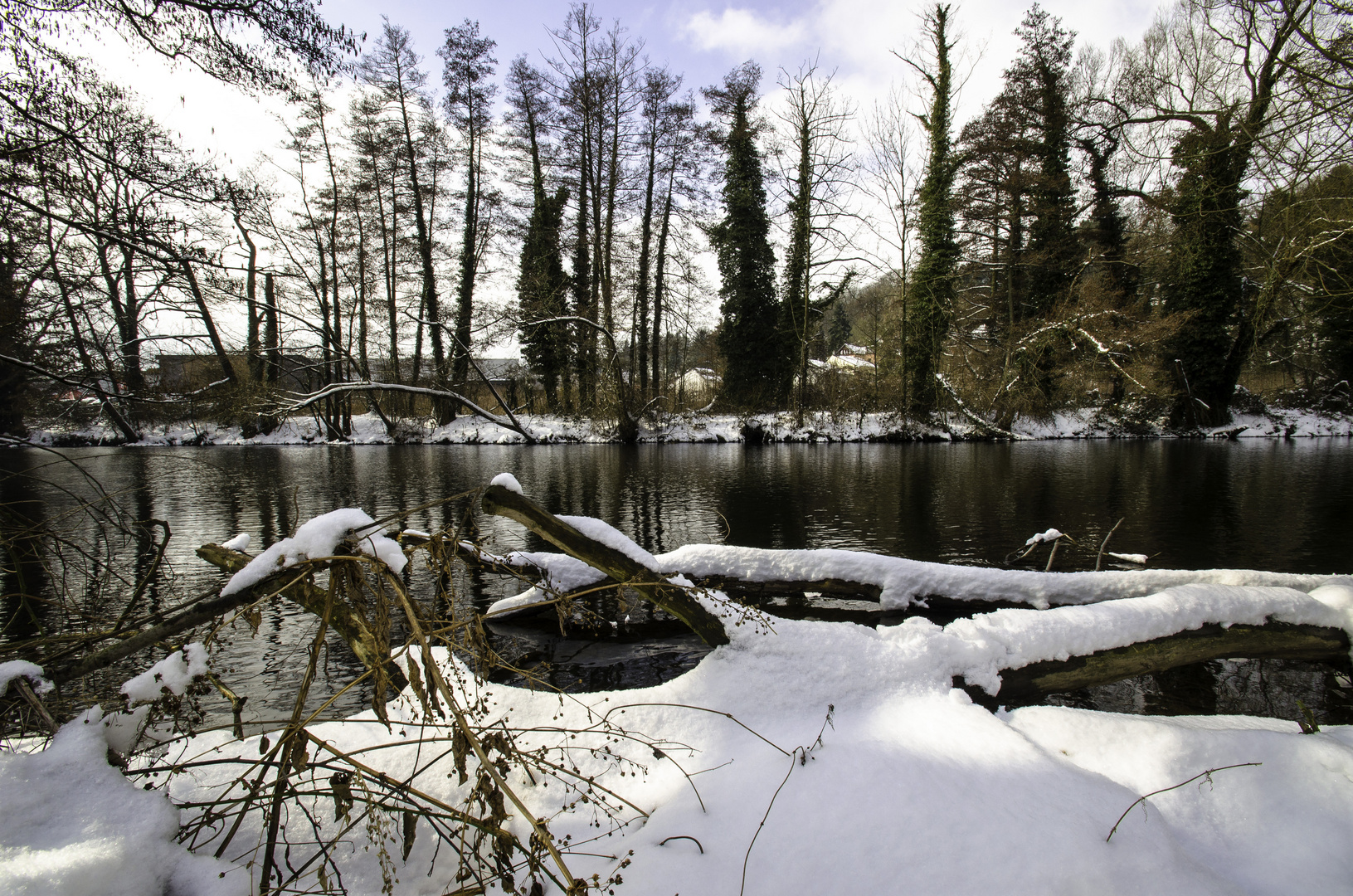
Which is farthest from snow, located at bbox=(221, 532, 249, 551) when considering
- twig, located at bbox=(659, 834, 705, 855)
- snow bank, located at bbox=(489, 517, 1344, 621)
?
twig, located at bbox=(659, 834, 705, 855)

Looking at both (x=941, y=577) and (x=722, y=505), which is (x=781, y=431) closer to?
(x=722, y=505)

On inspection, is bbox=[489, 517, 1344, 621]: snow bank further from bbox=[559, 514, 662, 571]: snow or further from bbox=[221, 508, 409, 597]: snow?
bbox=[221, 508, 409, 597]: snow

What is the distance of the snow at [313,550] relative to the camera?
186 cm

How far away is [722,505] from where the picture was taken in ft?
33.5

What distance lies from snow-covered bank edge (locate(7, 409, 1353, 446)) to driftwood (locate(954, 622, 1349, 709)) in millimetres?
19815

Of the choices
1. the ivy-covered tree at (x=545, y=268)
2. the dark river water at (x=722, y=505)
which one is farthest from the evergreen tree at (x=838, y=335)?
the dark river water at (x=722, y=505)

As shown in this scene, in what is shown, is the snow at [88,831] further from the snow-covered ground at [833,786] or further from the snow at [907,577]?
the snow at [907,577]

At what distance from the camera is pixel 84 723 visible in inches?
75.2

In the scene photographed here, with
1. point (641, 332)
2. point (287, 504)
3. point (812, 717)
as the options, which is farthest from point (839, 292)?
point (812, 717)

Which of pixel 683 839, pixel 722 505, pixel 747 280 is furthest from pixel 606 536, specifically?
pixel 747 280

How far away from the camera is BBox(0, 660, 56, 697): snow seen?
1.77m

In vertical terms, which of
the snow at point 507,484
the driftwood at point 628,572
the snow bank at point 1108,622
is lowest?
the snow bank at point 1108,622

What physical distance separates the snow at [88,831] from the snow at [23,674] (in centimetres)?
17

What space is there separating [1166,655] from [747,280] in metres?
25.0
